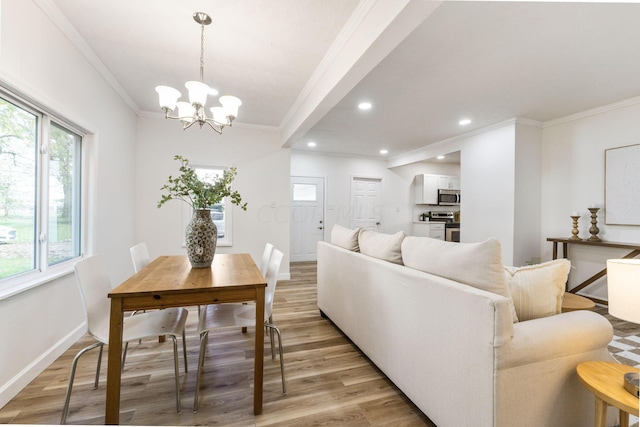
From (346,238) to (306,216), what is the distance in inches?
147

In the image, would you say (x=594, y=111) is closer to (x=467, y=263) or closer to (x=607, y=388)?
(x=467, y=263)

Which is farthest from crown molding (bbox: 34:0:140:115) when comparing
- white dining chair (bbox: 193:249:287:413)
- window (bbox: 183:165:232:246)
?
white dining chair (bbox: 193:249:287:413)

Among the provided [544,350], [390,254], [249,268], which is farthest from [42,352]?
[544,350]

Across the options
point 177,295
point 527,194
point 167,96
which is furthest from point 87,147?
point 527,194

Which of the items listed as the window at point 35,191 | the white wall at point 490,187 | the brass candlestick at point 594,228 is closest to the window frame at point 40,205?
the window at point 35,191

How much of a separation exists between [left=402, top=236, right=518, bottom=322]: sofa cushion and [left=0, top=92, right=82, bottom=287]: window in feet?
8.66

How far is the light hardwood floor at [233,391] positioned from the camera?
153 cm

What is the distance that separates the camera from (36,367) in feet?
6.18

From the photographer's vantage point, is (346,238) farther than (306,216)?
No

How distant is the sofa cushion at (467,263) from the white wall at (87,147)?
256cm

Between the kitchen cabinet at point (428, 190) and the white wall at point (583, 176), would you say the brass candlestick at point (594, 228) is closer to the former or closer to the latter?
the white wall at point (583, 176)

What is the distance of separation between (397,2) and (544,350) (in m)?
1.87

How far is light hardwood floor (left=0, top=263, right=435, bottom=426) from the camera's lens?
153 cm

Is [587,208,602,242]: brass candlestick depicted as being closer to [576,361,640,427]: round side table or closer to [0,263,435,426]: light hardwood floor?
[576,361,640,427]: round side table
